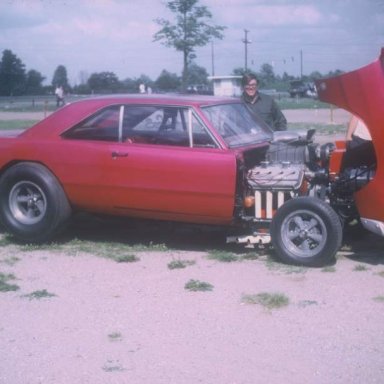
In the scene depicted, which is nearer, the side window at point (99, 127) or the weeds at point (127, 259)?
the weeds at point (127, 259)

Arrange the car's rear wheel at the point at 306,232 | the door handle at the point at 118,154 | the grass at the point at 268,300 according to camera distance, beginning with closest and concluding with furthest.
→ the grass at the point at 268,300 < the car's rear wheel at the point at 306,232 < the door handle at the point at 118,154

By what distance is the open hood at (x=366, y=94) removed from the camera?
229 inches

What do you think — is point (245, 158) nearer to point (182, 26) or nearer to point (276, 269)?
point (276, 269)

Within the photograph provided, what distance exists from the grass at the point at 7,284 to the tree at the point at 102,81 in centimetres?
5757

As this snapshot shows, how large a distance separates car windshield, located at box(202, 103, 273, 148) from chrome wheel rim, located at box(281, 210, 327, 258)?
0.95 m

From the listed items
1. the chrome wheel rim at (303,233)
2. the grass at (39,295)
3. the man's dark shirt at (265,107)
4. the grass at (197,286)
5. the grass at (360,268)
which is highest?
the man's dark shirt at (265,107)

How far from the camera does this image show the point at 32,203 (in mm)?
7059

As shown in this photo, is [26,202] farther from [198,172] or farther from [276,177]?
[276,177]

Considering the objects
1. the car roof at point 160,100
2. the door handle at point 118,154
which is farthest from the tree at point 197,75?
the door handle at point 118,154

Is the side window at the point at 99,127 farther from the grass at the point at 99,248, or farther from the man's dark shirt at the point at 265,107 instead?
the man's dark shirt at the point at 265,107

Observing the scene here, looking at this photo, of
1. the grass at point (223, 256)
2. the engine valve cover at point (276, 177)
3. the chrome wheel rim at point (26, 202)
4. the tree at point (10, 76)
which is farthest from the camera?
the tree at point (10, 76)

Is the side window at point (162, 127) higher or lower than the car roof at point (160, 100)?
lower

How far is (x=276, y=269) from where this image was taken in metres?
6.08

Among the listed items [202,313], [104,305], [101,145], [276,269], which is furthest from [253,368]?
[101,145]
